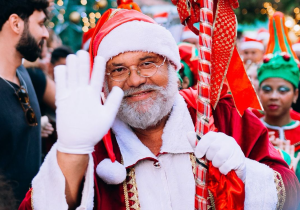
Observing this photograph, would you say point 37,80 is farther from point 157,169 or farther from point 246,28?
point 246,28

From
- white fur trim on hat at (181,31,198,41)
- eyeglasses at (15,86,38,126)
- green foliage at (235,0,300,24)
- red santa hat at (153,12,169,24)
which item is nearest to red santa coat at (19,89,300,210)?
eyeglasses at (15,86,38,126)

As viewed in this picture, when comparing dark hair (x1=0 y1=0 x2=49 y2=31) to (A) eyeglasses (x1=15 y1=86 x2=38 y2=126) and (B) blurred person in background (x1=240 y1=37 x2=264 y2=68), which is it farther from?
(B) blurred person in background (x1=240 y1=37 x2=264 y2=68)

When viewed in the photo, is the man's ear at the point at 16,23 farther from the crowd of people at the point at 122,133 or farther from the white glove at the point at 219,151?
the white glove at the point at 219,151

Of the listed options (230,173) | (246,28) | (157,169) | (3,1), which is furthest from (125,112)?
(246,28)

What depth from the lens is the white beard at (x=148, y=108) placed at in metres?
2.01

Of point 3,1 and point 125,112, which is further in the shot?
point 3,1

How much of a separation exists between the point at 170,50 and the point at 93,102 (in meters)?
0.83

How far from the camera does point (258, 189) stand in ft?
5.78

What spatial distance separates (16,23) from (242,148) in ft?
6.41

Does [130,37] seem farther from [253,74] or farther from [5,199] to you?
[253,74]

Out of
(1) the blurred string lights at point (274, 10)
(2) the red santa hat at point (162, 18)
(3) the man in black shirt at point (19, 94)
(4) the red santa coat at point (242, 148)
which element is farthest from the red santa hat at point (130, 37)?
(1) the blurred string lights at point (274, 10)

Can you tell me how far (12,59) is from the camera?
2.73 metres

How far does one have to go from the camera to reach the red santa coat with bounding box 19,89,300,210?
190cm

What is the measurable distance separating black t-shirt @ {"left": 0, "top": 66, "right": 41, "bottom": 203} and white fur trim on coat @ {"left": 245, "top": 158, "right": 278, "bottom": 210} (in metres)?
1.57
